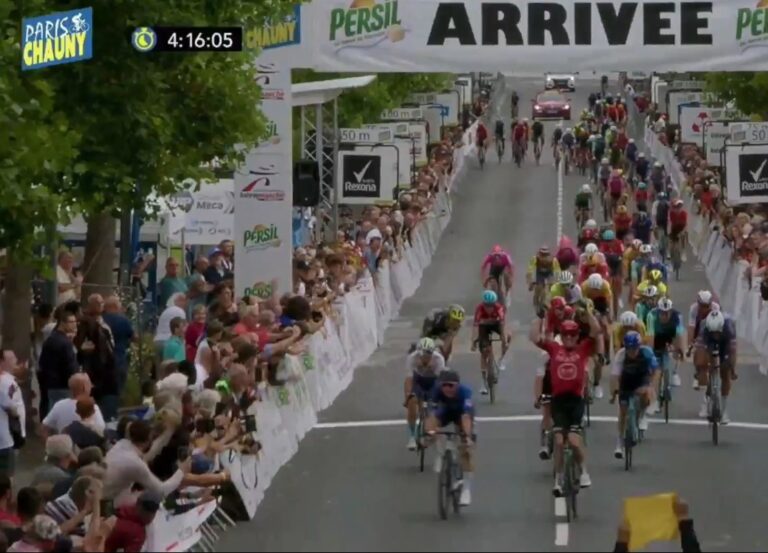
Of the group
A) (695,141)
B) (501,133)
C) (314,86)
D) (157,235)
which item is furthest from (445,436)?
(501,133)

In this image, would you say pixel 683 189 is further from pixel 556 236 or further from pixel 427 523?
pixel 427 523

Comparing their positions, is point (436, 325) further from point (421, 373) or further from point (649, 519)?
point (649, 519)

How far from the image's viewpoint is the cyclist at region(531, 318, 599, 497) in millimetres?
20250

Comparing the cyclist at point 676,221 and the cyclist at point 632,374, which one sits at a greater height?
the cyclist at point 676,221

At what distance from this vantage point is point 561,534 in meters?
19.1

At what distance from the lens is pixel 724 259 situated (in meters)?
41.2

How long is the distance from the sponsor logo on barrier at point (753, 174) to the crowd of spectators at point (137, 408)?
12.6 metres

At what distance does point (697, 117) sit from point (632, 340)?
118 ft

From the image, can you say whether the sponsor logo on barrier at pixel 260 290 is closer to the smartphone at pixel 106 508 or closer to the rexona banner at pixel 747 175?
the smartphone at pixel 106 508

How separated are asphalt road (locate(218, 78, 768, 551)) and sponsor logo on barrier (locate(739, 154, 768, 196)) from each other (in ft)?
26.3

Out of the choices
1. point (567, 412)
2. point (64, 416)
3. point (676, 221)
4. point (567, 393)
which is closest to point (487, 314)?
point (567, 393)

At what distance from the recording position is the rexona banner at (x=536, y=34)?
29.0 m

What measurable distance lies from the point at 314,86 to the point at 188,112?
11784 mm

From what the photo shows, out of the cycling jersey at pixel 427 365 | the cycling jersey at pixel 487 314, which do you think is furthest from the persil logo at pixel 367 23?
the cycling jersey at pixel 427 365
